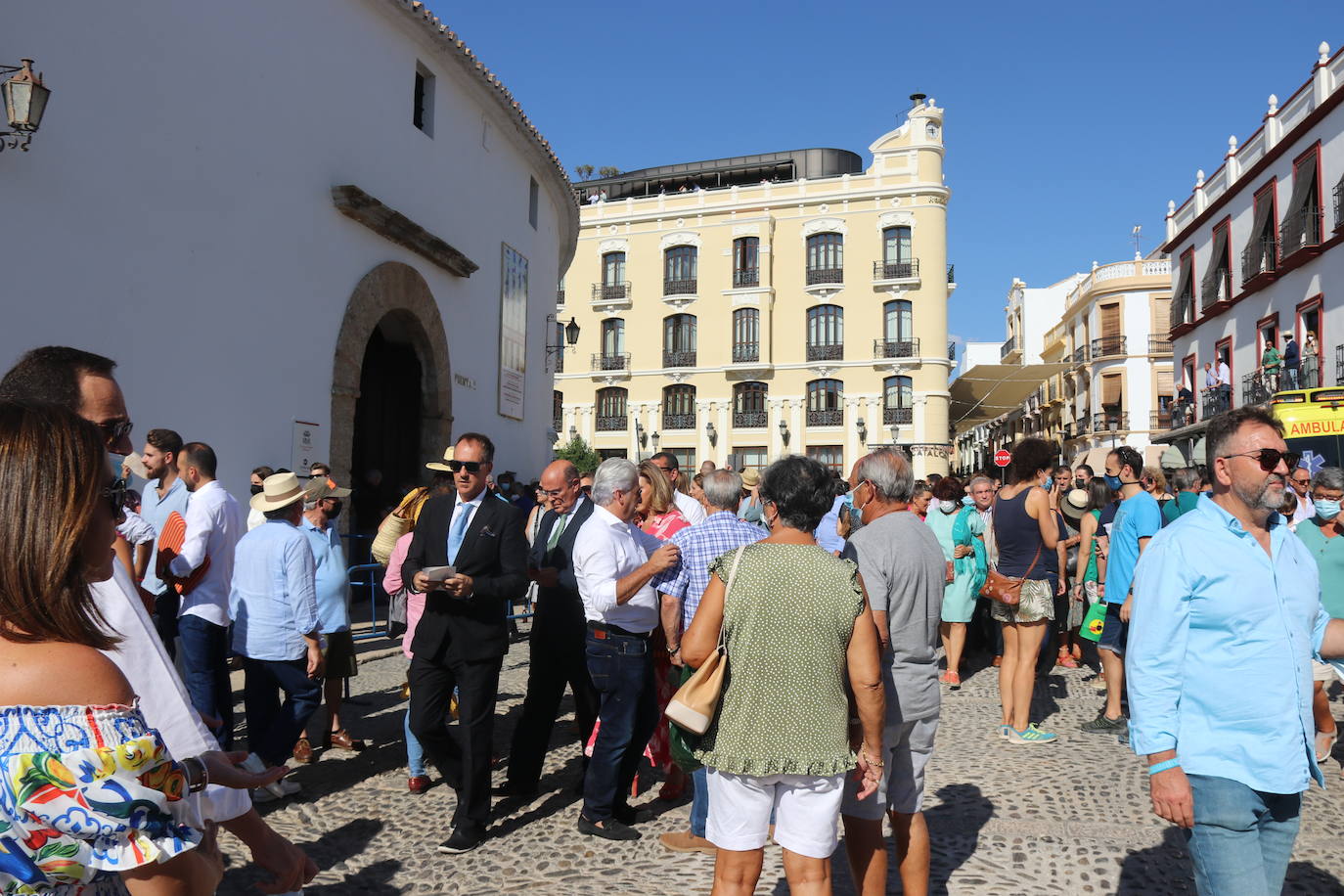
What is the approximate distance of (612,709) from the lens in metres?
4.63

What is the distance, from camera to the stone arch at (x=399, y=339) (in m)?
10.7

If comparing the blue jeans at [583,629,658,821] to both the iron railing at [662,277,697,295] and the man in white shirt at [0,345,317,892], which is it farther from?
the iron railing at [662,277,697,295]

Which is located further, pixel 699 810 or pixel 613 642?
pixel 613 642

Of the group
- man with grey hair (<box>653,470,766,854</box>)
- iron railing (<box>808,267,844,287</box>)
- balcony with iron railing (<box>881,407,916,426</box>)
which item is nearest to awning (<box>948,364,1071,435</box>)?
balcony with iron railing (<box>881,407,916,426</box>)

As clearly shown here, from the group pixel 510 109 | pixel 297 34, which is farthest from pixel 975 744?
pixel 510 109

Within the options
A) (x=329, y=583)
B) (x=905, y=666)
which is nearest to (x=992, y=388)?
(x=329, y=583)

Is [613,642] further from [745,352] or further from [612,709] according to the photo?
[745,352]

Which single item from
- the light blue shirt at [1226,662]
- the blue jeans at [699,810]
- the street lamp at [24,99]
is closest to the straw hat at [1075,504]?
the blue jeans at [699,810]

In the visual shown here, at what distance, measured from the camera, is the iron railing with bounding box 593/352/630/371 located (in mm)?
37594

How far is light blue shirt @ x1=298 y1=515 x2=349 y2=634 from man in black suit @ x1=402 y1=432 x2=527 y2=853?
1.54 meters

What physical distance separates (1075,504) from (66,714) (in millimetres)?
8647

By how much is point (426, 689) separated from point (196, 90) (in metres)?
6.80

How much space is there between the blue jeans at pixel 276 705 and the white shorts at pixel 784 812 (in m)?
3.03

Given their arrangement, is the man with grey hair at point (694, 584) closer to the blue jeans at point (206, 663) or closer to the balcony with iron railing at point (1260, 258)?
the blue jeans at point (206, 663)
